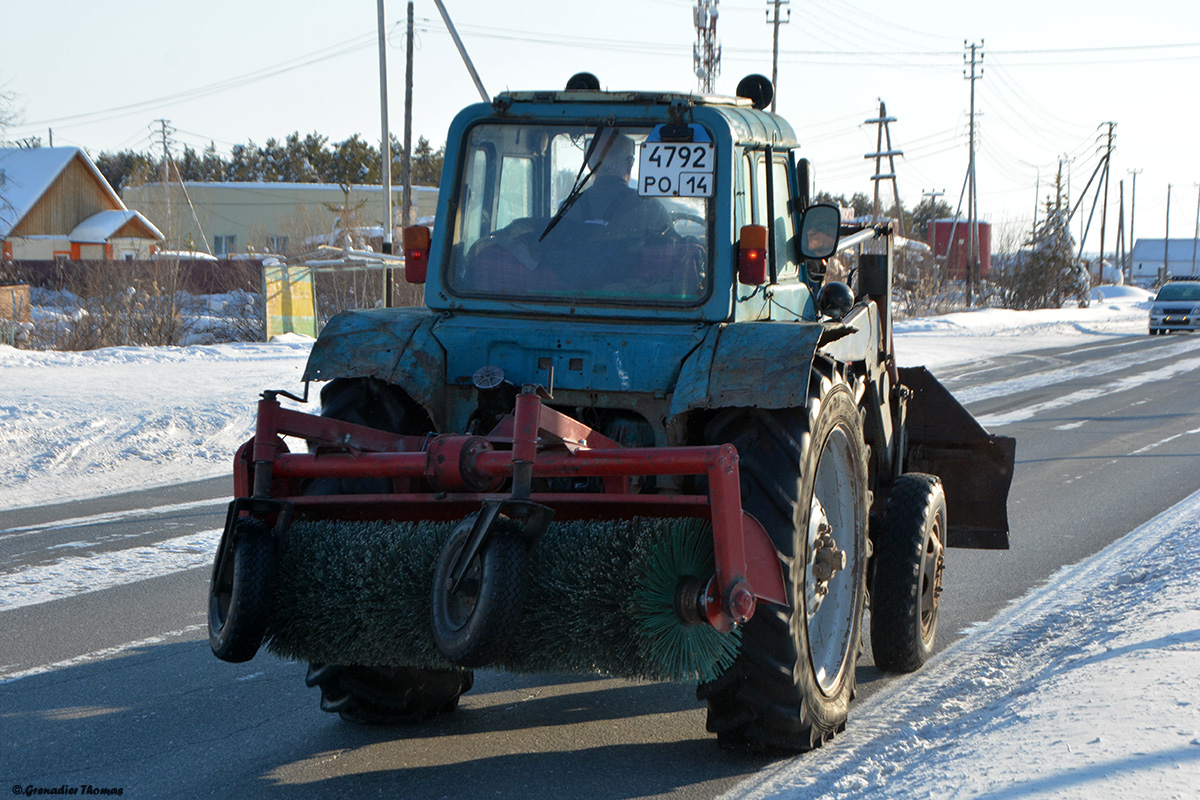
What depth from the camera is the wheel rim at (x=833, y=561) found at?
14.7ft

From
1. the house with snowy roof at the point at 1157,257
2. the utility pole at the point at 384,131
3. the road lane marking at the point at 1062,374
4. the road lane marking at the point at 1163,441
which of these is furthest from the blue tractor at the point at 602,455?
the house with snowy roof at the point at 1157,257

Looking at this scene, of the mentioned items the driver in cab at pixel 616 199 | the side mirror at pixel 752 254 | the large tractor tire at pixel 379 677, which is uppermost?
the driver in cab at pixel 616 199

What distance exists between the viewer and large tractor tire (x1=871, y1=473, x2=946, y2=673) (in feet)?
17.5

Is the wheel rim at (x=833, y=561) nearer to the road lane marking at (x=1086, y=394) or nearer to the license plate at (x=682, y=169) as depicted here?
the license plate at (x=682, y=169)

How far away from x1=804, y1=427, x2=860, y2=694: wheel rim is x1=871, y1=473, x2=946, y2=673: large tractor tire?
1.60ft

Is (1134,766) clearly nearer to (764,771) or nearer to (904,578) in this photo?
(764,771)

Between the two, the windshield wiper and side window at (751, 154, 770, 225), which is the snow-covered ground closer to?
side window at (751, 154, 770, 225)

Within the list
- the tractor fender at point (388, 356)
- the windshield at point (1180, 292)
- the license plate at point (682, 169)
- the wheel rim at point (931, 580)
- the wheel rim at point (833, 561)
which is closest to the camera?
the wheel rim at point (833, 561)

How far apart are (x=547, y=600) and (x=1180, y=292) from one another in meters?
41.6

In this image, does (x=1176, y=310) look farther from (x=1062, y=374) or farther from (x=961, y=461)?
(x=961, y=461)

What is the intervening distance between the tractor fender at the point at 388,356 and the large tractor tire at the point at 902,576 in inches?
82.1

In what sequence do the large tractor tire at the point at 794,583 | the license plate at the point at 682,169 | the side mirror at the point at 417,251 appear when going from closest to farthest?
the large tractor tire at the point at 794,583
the license plate at the point at 682,169
the side mirror at the point at 417,251

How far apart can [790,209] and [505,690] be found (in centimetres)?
245

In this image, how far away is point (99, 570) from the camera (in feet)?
23.8
